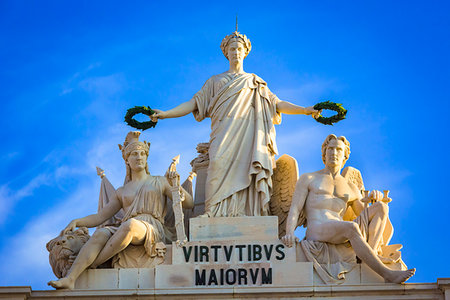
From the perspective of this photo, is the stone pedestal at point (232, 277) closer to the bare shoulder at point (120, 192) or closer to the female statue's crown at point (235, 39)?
the bare shoulder at point (120, 192)

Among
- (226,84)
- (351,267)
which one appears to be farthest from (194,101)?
(351,267)

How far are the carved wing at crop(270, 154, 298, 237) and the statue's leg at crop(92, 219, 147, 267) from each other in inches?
114

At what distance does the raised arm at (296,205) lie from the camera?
1010 inches

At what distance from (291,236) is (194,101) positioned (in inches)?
159

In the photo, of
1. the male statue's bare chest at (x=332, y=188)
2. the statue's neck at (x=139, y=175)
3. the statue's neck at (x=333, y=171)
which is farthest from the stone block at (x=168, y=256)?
the statue's neck at (x=333, y=171)

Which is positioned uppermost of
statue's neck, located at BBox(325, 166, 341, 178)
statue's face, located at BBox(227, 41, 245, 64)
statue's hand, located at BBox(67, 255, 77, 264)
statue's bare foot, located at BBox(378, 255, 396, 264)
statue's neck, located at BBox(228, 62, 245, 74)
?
statue's face, located at BBox(227, 41, 245, 64)

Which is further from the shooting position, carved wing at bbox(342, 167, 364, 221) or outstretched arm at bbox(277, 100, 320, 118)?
outstretched arm at bbox(277, 100, 320, 118)

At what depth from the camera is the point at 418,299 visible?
24531 millimetres

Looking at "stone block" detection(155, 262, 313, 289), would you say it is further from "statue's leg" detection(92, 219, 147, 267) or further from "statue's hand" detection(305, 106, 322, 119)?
"statue's hand" detection(305, 106, 322, 119)

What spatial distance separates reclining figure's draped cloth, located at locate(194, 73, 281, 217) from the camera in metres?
26.4

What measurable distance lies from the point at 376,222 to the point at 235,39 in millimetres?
5222

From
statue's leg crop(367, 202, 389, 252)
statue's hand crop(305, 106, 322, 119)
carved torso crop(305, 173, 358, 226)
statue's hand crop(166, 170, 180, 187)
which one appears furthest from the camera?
statue's hand crop(305, 106, 322, 119)

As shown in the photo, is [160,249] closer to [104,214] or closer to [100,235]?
[100,235]

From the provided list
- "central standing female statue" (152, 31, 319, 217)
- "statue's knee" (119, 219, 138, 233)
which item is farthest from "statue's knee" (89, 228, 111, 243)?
"central standing female statue" (152, 31, 319, 217)
